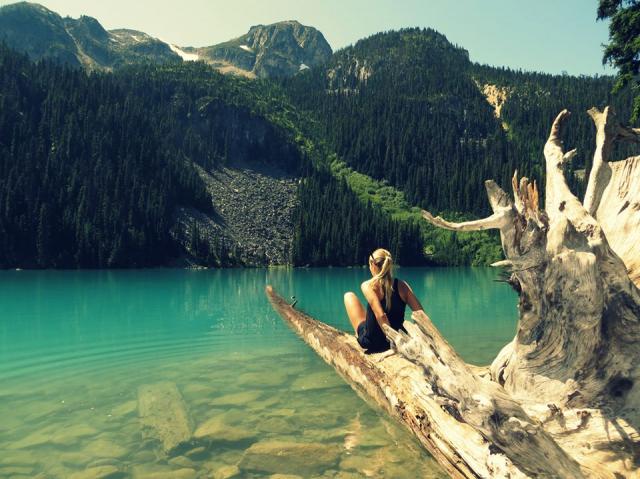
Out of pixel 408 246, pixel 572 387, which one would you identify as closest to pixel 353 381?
pixel 572 387

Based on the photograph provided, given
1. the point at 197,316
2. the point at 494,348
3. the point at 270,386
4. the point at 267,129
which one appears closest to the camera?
the point at 270,386

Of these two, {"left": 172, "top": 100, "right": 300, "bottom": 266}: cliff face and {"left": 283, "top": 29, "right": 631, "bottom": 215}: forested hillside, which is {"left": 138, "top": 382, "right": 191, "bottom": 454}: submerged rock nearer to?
{"left": 172, "top": 100, "right": 300, "bottom": 266}: cliff face

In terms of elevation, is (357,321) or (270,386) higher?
(357,321)

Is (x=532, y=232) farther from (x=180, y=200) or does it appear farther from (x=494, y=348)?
(x=180, y=200)

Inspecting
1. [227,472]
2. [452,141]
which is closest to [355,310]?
[227,472]

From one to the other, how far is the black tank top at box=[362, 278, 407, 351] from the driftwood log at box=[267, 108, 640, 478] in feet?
7.56

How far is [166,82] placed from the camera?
17762cm

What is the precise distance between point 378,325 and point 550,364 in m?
3.75

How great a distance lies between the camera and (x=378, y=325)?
30.4ft

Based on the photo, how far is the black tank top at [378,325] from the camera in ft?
28.7

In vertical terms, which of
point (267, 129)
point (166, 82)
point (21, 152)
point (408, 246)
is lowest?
point (408, 246)

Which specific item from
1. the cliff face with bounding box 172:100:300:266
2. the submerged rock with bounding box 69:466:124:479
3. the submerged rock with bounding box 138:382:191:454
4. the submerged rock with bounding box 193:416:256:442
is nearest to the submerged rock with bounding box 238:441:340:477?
the submerged rock with bounding box 193:416:256:442

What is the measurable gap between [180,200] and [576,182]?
377ft

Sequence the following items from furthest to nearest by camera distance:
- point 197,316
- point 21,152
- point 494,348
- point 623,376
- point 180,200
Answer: point 180,200, point 21,152, point 197,316, point 494,348, point 623,376
